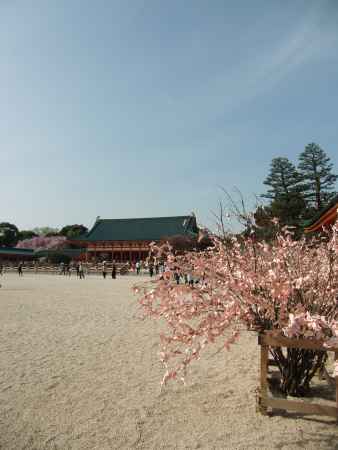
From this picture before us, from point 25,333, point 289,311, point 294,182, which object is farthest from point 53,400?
point 294,182

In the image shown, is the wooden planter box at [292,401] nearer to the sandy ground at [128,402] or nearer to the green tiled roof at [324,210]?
the sandy ground at [128,402]

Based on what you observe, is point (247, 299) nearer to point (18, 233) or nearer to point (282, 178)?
point (282, 178)

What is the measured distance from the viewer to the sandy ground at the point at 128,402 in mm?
3393

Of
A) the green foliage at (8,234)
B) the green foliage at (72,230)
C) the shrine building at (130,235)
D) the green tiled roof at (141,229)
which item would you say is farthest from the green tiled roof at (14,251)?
the green foliage at (72,230)

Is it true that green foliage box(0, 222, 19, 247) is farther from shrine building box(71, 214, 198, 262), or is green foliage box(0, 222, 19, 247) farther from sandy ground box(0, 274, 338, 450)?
sandy ground box(0, 274, 338, 450)

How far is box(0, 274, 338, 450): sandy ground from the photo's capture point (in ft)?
11.1

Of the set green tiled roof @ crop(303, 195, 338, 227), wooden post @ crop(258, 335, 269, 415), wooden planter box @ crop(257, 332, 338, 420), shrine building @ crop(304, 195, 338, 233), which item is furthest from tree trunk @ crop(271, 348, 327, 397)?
shrine building @ crop(304, 195, 338, 233)

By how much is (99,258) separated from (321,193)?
28102 millimetres

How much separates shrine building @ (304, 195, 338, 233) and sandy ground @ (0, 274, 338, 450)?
4.36 metres

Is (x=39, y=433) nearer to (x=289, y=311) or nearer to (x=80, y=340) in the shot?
(x=289, y=311)

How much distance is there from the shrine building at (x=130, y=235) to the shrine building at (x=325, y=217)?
37433 millimetres

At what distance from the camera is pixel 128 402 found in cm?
422

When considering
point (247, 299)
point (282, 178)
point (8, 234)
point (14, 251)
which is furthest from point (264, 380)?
point (8, 234)

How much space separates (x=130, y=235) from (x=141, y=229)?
1858 mm
